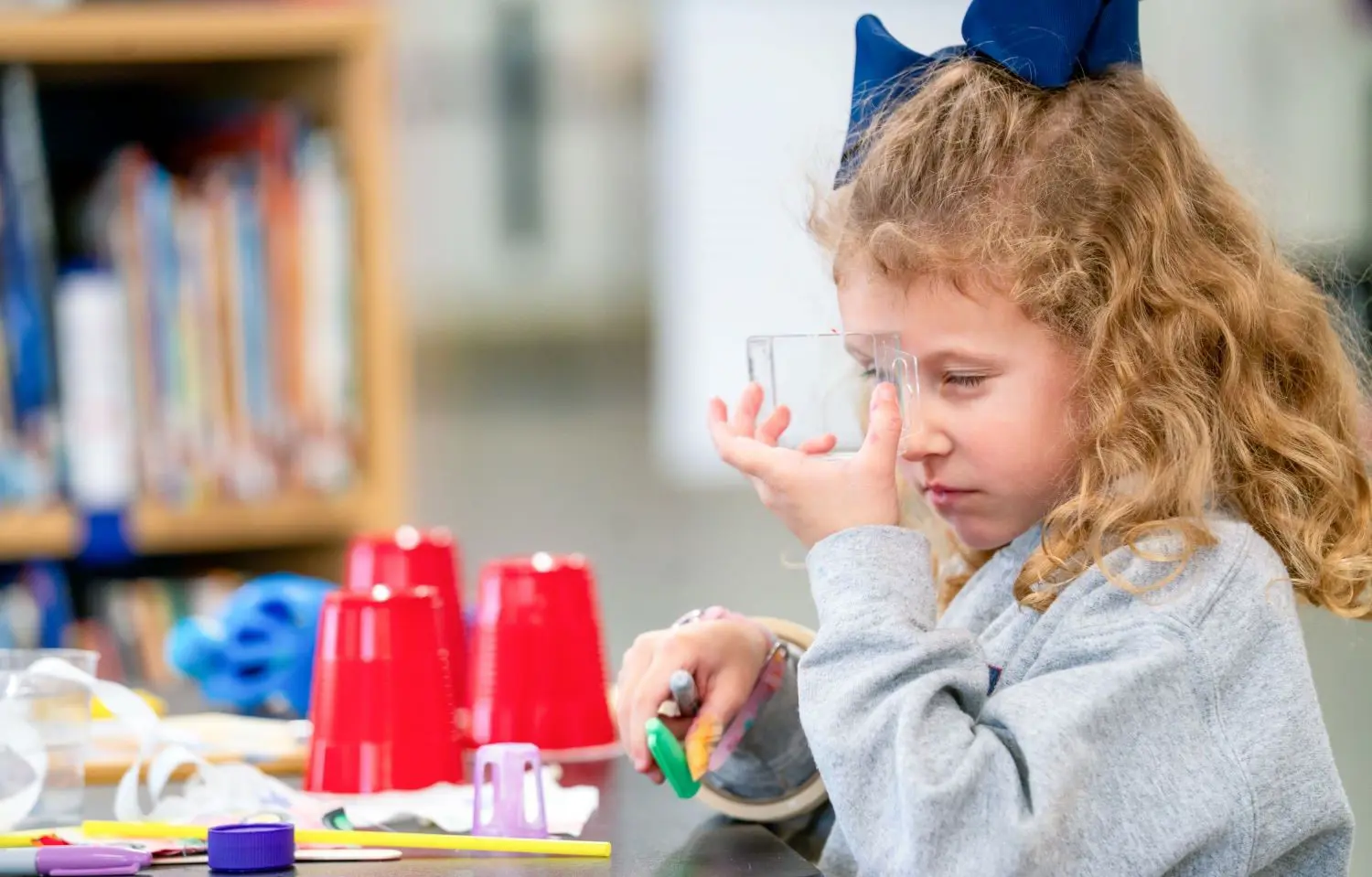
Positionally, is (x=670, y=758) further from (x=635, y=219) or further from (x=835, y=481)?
(x=635, y=219)

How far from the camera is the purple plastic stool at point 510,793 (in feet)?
2.49

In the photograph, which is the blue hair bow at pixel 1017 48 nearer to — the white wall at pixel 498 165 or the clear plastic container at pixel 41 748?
the clear plastic container at pixel 41 748

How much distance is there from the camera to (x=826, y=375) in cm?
85

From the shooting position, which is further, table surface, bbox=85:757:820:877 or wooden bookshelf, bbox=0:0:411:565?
wooden bookshelf, bbox=0:0:411:565

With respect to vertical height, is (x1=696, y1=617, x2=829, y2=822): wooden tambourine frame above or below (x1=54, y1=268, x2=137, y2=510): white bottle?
below

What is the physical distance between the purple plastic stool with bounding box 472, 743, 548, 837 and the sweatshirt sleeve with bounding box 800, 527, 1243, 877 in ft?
0.43

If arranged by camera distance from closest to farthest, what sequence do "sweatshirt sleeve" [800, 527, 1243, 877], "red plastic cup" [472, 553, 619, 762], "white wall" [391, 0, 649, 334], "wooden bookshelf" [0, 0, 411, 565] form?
"sweatshirt sleeve" [800, 527, 1243, 877], "red plastic cup" [472, 553, 619, 762], "wooden bookshelf" [0, 0, 411, 565], "white wall" [391, 0, 649, 334]

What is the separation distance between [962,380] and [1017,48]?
189 mm

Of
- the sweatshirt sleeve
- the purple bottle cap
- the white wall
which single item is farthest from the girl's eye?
the white wall

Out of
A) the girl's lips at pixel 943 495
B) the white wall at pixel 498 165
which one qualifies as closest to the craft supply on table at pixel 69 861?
the girl's lips at pixel 943 495

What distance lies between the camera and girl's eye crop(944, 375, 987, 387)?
0.82 m

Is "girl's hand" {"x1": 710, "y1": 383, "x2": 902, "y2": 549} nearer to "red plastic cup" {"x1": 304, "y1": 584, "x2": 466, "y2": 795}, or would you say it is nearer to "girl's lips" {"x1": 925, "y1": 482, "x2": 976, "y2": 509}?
"girl's lips" {"x1": 925, "y1": 482, "x2": 976, "y2": 509}

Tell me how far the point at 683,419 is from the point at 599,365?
17 cm

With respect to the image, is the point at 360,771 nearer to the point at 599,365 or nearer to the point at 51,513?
the point at 51,513
